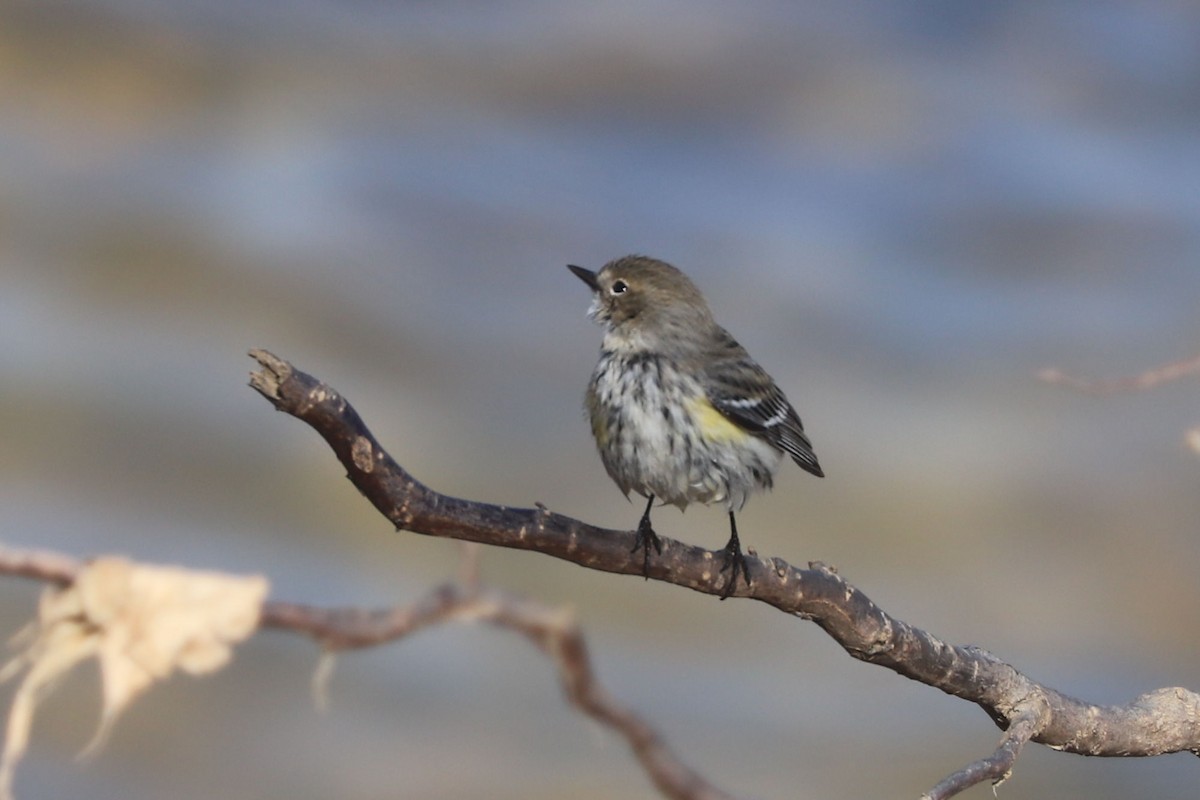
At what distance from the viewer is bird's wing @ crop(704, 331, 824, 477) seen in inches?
81.7

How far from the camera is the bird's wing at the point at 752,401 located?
6.81 ft

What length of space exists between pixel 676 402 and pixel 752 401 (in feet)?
0.61

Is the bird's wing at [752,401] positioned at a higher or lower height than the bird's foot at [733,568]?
higher

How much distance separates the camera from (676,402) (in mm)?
2016

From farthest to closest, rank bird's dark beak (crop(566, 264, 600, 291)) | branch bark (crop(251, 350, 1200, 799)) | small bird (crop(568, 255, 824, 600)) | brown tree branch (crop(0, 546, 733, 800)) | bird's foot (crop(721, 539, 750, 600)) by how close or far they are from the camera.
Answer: bird's dark beak (crop(566, 264, 600, 291)) < small bird (crop(568, 255, 824, 600)) < bird's foot (crop(721, 539, 750, 600)) < branch bark (crop(251, 350, 1200, 799)) < brown tree branch (crop(0, 546, 733, 800))

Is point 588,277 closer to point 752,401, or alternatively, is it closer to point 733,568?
point 752,401

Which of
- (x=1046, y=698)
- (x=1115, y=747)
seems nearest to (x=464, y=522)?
(x=1046, y=698)

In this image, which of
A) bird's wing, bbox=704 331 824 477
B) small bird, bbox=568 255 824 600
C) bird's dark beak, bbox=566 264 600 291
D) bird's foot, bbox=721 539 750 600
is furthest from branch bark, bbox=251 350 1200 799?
bird's dark beak, bbox=566 264 600 291

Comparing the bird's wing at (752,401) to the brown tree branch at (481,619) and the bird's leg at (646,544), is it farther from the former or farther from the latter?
the brown tree branch at (481,619)

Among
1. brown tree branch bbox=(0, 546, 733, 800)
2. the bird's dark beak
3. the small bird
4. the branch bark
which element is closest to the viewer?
brown tree branch bbox=(0, 546, 733, 800)

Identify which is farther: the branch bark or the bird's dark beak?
the bird's dark beak

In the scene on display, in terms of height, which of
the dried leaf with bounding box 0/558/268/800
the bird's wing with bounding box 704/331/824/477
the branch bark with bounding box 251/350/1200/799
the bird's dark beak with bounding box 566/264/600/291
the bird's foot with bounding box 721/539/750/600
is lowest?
the dried leaf with bounding box 0/558/268/800

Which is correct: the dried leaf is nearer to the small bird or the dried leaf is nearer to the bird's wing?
the small bird

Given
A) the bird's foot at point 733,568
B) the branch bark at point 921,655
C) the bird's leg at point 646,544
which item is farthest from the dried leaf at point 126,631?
the bird's foot at point 733,568
